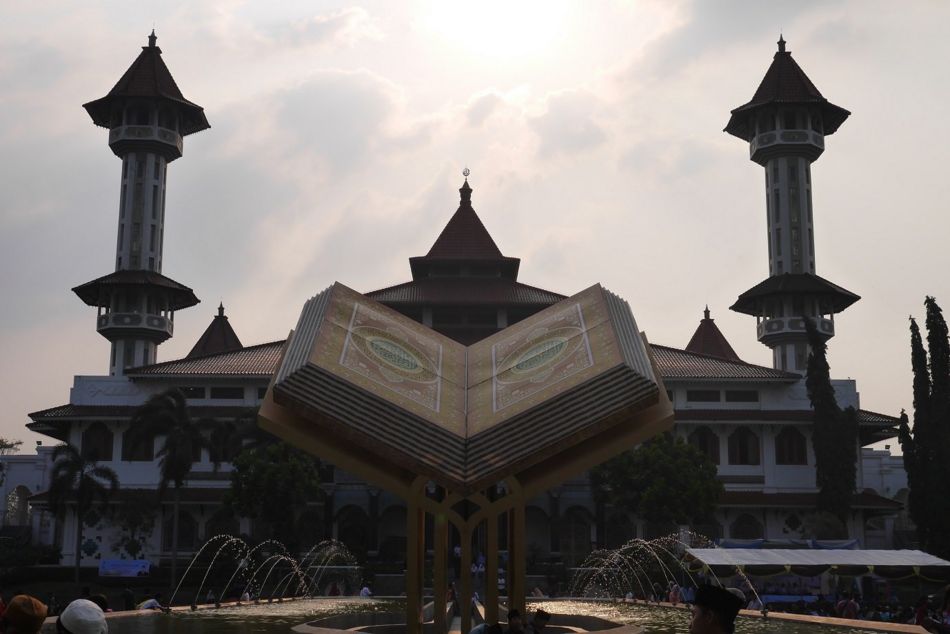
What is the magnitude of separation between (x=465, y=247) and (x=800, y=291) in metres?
17.1

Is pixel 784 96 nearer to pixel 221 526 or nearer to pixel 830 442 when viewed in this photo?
pixel 830 442

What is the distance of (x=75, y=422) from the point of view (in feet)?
177

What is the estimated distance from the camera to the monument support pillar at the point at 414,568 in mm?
15344

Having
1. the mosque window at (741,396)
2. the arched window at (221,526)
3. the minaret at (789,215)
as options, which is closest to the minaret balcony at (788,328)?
the minaret at (789,215)

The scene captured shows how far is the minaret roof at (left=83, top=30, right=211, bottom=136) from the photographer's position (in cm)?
5978

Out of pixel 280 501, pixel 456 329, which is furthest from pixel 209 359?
pixel 280 501

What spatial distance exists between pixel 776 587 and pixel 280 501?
17.4m

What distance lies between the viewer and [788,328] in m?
58.5

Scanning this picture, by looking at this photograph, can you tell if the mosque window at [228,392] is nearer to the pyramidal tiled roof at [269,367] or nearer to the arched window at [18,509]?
the pyramidal tiled roof at [269,367]

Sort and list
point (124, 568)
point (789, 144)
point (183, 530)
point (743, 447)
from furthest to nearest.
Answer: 1. point (789, 144)
2. point (743, 447)
3. point (183, 530)
4. point (124, 568)

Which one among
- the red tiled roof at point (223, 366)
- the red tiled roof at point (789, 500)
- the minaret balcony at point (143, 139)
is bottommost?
the red tiled roof at point (789, 500)

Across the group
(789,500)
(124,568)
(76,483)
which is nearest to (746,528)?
(789,500)

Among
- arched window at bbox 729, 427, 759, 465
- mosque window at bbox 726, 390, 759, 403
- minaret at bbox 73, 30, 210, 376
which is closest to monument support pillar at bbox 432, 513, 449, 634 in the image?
arched window at bbox 729, 427, 759, 465

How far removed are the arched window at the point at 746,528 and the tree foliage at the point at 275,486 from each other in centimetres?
2058
